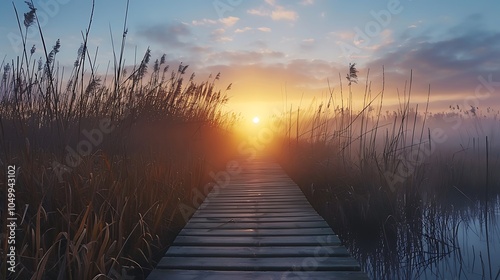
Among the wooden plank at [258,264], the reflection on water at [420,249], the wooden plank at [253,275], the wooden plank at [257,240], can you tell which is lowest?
the reflection on water at [420,249]

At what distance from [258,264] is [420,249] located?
6.19 feet

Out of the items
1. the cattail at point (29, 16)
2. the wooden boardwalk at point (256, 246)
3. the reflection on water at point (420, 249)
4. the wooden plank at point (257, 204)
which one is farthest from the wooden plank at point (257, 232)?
the cattail at point (29, 16)

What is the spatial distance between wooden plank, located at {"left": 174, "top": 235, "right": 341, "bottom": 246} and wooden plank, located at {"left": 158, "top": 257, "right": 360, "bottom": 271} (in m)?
0.27

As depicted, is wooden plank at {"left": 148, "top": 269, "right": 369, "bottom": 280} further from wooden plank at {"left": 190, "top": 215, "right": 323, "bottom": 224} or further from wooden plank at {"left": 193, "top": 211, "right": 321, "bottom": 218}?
wooden plank at {"left": 193, "top": 211, "right": 321, "bottom": 218}

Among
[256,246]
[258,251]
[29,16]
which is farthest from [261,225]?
[29,16]

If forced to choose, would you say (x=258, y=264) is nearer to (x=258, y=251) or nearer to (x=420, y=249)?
(x=258, y=251)

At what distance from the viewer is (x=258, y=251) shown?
2.49m

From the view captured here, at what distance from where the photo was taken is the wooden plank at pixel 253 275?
81.4 inches

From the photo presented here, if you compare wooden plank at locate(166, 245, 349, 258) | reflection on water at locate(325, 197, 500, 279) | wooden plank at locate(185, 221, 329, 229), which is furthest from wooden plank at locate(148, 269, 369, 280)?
reflection on water at locate(325, 197, 500, 279)

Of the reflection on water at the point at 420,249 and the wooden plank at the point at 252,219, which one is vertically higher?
the wooden plank at the point at 252,219

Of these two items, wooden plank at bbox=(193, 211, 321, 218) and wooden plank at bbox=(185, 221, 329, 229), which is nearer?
wooden plank at bbox=(185, 221, 329, 229)

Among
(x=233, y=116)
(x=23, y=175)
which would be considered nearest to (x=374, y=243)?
(x=23, y=175)

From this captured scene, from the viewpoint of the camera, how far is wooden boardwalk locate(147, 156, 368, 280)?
2.15 meters

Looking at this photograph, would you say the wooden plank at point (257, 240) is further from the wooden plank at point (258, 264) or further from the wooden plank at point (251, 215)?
the wooden plank at point (251, 215)
